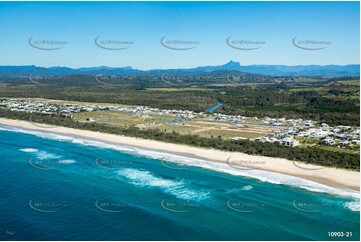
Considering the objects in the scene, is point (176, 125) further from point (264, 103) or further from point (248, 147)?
point (264, 103)

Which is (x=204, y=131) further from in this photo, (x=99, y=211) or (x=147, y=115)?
(x=99, y=211)

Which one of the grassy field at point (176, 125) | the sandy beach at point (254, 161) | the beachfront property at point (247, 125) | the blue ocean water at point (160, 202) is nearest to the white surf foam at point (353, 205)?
the blue ocean water at point (160, 202)

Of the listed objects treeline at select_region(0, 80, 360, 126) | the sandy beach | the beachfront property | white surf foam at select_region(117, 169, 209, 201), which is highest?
treeline at select_region(0, 80, 360, 126)

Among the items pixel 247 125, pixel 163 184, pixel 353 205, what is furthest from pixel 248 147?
pixel 247 125

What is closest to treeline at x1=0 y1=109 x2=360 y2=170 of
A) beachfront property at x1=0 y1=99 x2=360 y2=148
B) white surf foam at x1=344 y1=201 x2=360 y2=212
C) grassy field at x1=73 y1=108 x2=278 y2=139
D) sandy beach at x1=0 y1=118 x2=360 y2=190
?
sandy beach at x1=0 y1=118 x2=360 y2=190

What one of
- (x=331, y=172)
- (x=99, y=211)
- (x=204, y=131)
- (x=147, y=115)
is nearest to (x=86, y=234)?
(x=99, y=211)

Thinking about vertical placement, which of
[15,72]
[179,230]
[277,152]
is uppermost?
[15,72]

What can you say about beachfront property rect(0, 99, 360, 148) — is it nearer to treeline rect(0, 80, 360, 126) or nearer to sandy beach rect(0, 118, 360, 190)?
treeline rect(0, 80, 360, 126)
